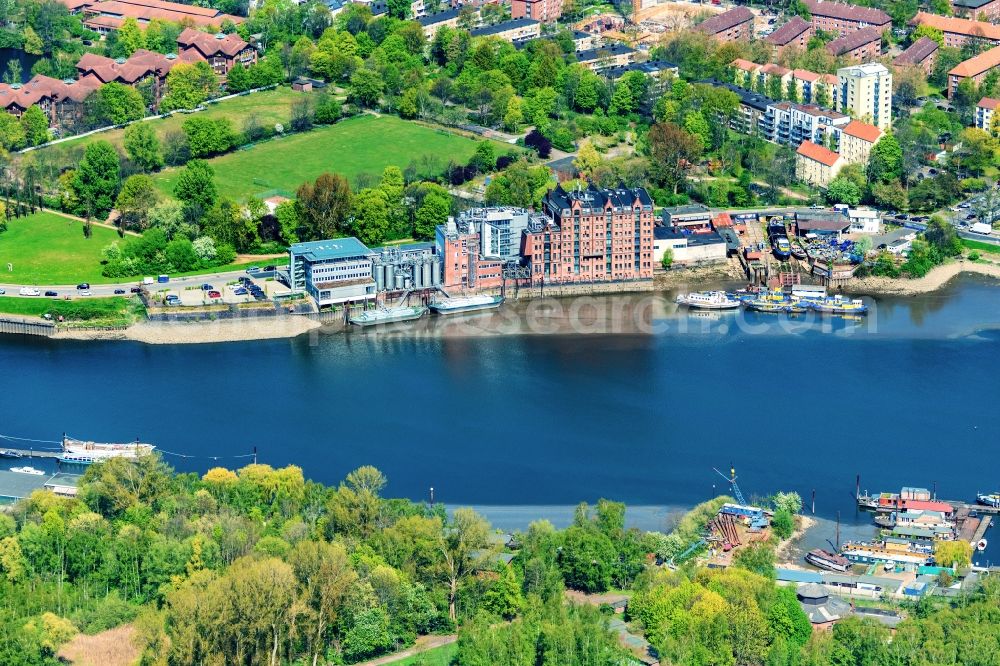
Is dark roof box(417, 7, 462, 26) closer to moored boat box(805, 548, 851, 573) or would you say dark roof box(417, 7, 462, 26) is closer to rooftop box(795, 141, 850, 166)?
rooftop box(795, 141, 850, 166)

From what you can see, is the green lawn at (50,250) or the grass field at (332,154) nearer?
the green lawn at (50,250)

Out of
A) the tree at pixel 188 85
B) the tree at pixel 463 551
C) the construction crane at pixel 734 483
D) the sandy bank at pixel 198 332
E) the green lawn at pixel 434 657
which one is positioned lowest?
the green lawn at pixel 434 657

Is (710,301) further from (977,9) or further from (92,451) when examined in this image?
(977,9)

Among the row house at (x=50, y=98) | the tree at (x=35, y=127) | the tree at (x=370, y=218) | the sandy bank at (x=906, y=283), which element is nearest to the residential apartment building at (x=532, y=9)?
the row house at (x=50, y=98)

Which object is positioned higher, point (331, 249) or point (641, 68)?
point (641, 68)

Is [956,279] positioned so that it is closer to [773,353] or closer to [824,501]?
[773,353]

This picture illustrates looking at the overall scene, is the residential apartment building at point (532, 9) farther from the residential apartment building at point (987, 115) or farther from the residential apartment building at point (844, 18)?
the residential apartment building at point (987, 115)

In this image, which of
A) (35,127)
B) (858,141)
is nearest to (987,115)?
(858,141)

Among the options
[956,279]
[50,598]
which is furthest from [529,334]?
[50,598]
